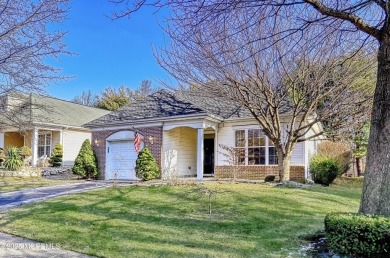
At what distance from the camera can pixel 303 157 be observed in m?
15.0

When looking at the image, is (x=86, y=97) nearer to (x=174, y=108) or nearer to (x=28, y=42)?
(x=174, y=108)

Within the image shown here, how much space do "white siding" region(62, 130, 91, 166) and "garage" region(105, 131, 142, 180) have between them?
698cm

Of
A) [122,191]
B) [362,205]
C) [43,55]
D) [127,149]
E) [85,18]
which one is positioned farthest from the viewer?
[127,149]

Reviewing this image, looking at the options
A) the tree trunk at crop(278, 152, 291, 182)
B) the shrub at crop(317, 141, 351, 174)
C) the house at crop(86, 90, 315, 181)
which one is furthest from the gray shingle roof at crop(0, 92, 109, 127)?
the shrub at crop(317, 141, 351, 174)

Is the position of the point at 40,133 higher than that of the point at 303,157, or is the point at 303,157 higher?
the point at 40,133

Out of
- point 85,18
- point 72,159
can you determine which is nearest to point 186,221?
point 85,18

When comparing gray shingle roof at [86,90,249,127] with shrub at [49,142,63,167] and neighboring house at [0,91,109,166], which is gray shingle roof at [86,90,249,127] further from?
shrub at [49,142,63,167]

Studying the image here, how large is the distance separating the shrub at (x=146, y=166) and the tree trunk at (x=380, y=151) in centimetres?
1106

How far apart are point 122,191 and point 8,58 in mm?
6166

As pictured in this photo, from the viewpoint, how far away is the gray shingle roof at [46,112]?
7.37 meters

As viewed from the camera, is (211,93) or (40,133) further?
(40,133)

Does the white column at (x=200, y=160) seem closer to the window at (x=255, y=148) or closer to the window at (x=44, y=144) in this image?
the window at (x=255, y=148)

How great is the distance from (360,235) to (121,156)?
14.4m

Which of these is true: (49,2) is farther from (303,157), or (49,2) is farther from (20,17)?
(303,157)
